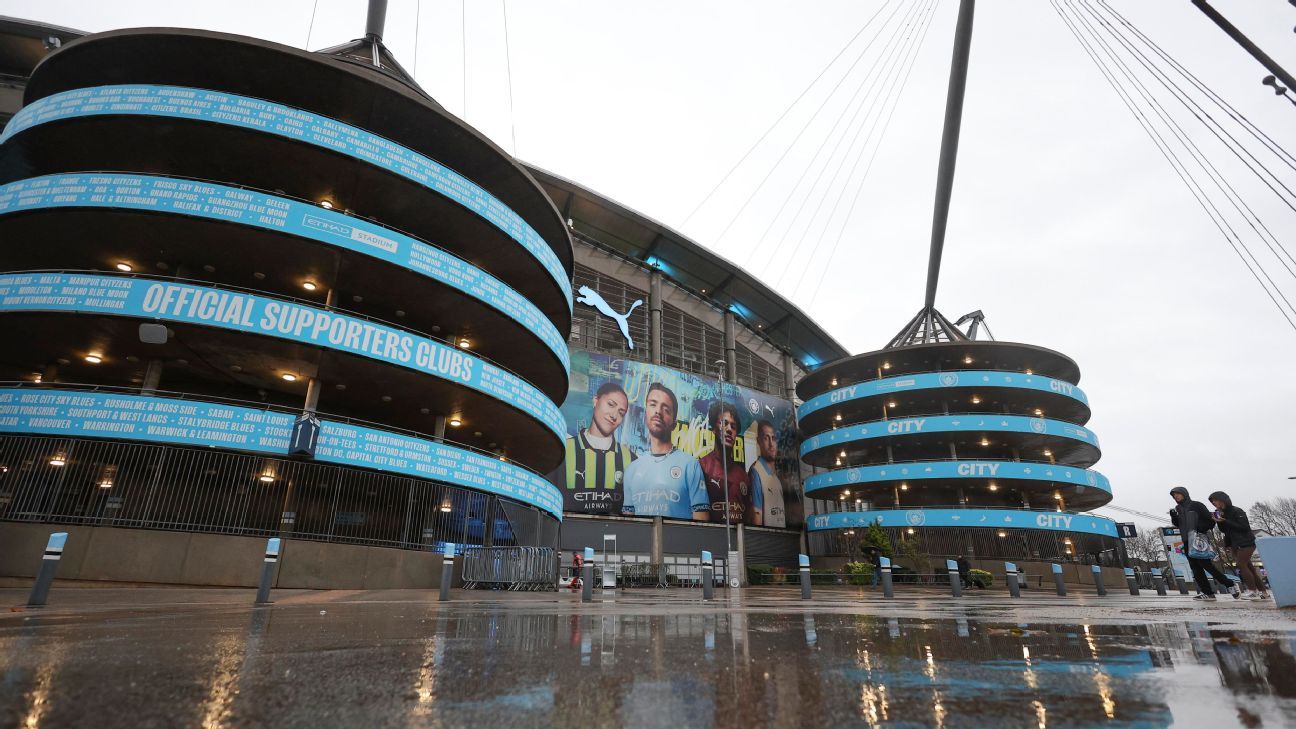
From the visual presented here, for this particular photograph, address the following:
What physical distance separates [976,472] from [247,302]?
4233 centimetres

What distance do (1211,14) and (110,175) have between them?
2656 centimetres

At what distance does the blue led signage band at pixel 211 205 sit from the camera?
16.8m

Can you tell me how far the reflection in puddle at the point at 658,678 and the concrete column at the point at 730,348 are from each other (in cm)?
4253

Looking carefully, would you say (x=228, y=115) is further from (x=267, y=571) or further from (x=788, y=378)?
(x=788, y=378)

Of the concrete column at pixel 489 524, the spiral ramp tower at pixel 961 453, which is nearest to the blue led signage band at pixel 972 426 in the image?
the spiral ramp tower at pixel 961 453

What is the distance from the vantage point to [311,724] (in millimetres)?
1847

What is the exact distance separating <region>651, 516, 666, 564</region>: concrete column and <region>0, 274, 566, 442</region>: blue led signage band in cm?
2159

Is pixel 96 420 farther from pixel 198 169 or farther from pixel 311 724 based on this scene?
pixel 311 724

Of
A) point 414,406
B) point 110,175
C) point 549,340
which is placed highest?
point 110,175

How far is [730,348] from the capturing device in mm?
48312

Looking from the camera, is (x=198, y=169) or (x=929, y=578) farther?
(x=929, y=578)

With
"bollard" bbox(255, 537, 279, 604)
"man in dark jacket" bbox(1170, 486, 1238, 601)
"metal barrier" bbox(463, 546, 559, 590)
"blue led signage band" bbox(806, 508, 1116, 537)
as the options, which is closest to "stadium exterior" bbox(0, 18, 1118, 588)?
"metal barrier" bbox(463, 546, 559, 590)

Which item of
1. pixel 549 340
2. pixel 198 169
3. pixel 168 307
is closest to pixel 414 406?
pixel 549 340

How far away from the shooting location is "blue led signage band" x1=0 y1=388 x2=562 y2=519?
1536 cm
